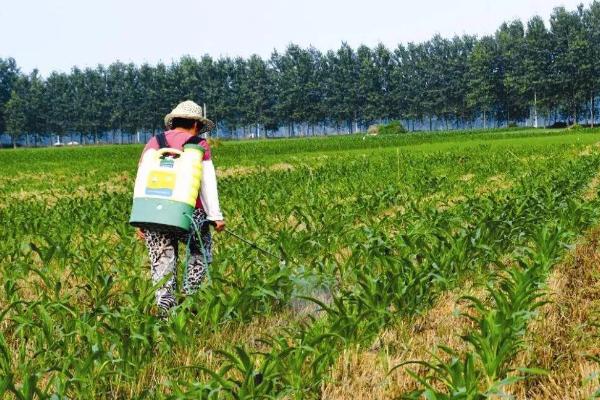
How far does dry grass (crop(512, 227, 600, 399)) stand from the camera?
132 inches

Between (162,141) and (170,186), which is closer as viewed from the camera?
(170,186)

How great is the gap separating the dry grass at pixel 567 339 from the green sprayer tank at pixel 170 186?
2514mm

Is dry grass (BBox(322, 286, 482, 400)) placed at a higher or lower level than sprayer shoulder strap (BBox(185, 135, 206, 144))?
lower

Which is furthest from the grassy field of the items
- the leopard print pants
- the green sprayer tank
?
the green sprayer tank

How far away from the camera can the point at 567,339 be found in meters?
4.12

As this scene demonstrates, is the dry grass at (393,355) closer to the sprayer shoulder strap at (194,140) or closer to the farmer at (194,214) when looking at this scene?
the farmer at (194,214)

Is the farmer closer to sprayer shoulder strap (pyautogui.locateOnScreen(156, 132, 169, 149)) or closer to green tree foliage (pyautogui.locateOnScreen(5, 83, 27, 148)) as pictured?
sprayer shoulder strap (pyautogui.locateOnScreen(156, 132, 169, 149))

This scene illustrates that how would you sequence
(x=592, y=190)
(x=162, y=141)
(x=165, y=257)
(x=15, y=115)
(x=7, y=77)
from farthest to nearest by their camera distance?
(x=7, y=77)
(x=15, y=115)
(x=592, y=190)
(x=165, y=257)
(x=162, y=141)

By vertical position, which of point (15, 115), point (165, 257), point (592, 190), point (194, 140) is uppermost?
point (15, 115)

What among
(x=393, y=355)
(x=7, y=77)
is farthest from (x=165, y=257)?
(x=7, y=77)

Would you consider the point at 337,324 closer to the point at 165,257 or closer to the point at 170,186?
the point at 170,186

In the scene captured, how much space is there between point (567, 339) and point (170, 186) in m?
2.95

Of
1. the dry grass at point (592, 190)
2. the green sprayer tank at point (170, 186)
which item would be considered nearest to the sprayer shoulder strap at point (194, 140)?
the green sprayer tank at point (170, 186)

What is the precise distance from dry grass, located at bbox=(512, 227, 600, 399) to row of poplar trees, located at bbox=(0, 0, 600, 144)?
9669 cm
